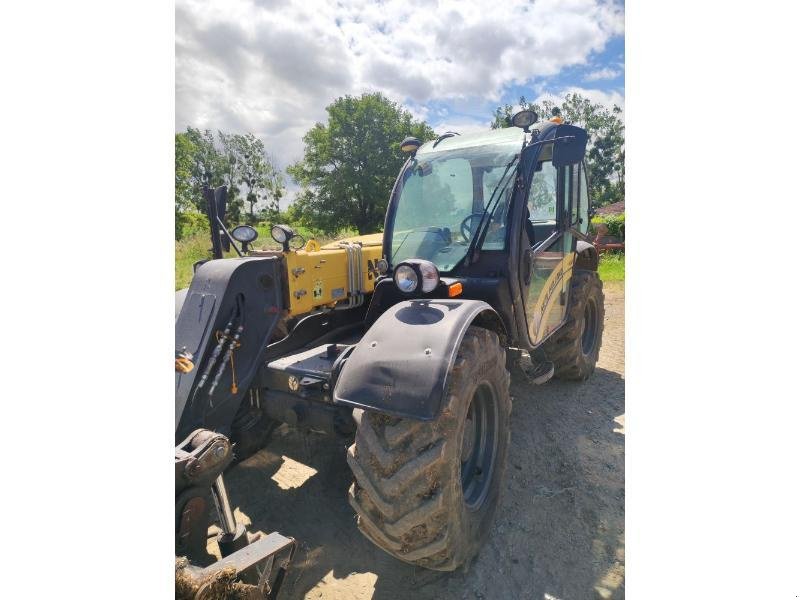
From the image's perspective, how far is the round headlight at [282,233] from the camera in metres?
2.45

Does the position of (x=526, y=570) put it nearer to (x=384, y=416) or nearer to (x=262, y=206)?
(x=384, y=416)

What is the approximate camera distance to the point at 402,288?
7.58 ft

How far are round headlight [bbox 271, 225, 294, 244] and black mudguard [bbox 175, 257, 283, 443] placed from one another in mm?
111

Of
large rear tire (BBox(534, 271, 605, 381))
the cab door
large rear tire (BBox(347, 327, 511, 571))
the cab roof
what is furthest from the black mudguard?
large rear tire (BBox(534, 271, 605, 381))

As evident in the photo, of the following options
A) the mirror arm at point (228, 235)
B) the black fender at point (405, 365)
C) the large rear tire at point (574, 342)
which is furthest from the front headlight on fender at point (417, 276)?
the large rear tire at point (574, 342)

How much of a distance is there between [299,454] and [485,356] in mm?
1497

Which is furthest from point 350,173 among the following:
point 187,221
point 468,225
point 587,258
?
point 468,225

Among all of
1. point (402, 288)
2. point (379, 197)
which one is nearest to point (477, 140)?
point (402, 288)

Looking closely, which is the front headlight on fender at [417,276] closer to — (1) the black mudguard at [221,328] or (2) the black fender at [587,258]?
(1) the black mudguard at [221,328]

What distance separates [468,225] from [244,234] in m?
1.31

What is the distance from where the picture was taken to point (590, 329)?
466 centimetres

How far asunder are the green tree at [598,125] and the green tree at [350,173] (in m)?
7.51

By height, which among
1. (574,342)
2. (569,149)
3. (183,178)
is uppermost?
(569,149)

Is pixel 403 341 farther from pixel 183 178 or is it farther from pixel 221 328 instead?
pixel 183 178
